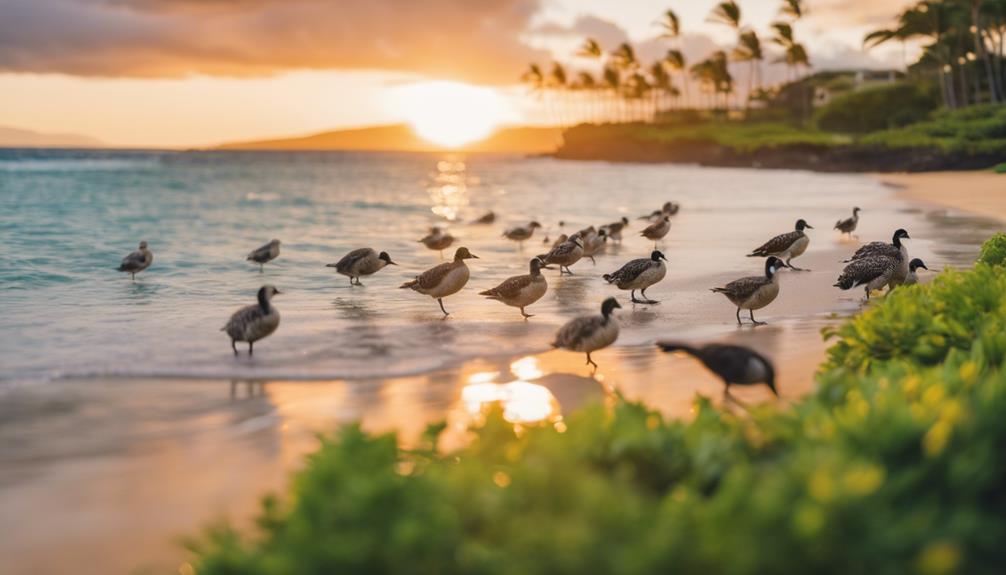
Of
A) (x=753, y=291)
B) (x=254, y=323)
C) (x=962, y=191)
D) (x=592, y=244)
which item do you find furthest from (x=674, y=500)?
(x=962, y=191)

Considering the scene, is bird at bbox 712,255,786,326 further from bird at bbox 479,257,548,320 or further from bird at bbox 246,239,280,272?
bird at bbox 246,239,280,272

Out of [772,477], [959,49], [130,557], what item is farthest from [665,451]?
[959,49]

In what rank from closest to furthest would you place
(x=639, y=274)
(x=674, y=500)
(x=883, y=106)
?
(x=674, y=500)
(x=639, y=274)
(x=883, y=106)

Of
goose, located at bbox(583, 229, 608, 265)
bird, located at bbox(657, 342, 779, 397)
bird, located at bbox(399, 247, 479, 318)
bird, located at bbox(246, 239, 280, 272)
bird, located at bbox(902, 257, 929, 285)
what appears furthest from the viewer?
goose, located at bbox(583, 229, 608, 265)

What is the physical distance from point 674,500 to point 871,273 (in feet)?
39.4

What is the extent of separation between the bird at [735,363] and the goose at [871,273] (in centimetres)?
719

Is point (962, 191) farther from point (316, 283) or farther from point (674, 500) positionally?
point (674, 500)

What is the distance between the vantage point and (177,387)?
10312mm

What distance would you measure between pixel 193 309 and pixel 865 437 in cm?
1497

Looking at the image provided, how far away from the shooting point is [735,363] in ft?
26.0

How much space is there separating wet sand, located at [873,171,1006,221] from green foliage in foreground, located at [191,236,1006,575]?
28303 mm

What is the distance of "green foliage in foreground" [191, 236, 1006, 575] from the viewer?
129 inches

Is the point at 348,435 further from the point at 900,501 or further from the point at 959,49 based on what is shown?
the point at 959,49

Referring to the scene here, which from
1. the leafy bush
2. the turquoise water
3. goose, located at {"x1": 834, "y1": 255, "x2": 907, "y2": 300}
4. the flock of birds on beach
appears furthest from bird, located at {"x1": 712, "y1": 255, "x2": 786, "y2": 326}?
the leafy bush
